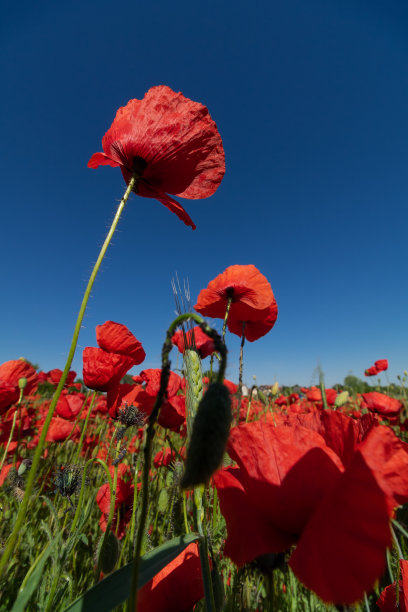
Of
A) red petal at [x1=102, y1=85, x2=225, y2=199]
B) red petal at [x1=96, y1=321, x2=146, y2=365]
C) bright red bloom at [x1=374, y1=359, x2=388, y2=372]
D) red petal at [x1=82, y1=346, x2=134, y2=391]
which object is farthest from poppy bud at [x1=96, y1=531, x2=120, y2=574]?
bright red bloom at [x1=374, y1=359, x2=388, y2=372]

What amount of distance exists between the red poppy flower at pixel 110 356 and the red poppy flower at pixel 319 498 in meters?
1.04

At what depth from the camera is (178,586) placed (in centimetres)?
66

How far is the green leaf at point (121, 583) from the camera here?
0.40 m

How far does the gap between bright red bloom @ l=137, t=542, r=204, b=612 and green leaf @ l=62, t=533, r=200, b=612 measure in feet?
0.80

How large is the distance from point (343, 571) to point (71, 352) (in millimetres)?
602

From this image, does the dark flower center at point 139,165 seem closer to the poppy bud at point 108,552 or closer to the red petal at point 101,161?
the red petal at point 101,161

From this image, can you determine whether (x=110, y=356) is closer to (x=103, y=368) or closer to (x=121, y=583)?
(x=103, y=368)

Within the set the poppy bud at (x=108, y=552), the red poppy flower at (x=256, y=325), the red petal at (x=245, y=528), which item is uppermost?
the red poppy flower at (x=256, y=325)

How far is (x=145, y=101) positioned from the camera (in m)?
0.91

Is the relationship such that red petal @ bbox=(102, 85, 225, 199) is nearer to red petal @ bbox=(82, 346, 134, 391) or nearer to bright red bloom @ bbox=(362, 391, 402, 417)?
red petal @ bbox=(82, 346, 134, 391)

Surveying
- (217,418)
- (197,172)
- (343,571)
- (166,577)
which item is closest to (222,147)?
(197,172)

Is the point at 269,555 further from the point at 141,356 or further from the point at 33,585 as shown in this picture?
the point at 141,356

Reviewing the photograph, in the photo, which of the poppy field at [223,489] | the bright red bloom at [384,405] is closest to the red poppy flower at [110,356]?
the poppy field at [223,489]

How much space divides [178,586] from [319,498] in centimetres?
44
